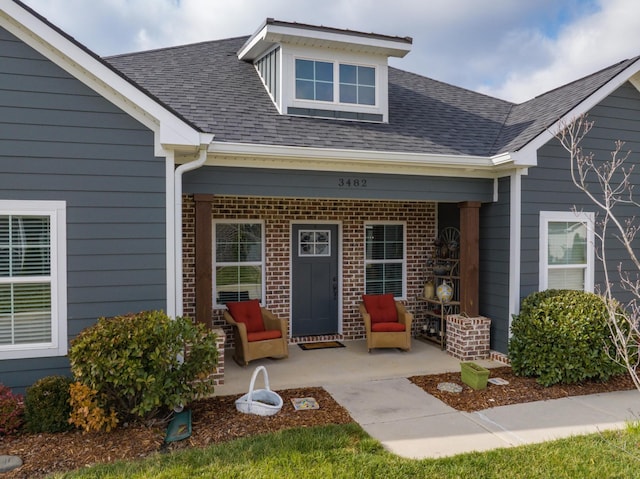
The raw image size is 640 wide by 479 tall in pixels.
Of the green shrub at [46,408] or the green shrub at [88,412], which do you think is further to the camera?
the green shrub at [46,408]

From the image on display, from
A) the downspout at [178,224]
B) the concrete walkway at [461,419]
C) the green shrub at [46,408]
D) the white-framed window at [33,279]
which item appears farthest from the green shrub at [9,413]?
the concrete walkway at [461,419]

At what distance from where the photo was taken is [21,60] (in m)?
5.28

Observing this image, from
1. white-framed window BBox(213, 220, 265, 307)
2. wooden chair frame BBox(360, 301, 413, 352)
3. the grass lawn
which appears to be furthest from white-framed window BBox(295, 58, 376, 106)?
the grass lawn

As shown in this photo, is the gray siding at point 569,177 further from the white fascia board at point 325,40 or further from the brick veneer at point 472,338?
the white fascia board at point 325,40

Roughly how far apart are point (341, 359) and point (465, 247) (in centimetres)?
268

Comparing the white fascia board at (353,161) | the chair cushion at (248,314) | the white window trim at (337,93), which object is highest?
the white window trim at (337,93)

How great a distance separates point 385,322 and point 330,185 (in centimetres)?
280

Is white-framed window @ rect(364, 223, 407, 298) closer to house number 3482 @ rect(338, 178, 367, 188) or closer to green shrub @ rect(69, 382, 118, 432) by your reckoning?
house number 3482 @ rect(338, 178, 367, 188)

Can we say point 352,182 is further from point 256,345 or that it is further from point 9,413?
point 9,413

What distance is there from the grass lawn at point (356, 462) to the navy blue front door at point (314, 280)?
422 cm

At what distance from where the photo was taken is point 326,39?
8.08 metres

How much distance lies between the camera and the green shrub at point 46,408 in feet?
15.6

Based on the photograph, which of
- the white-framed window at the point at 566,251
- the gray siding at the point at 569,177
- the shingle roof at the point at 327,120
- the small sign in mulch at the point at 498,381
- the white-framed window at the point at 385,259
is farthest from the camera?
the white-framed window at the point at 385,259

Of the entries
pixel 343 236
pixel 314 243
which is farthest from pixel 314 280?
pixel 343 236
